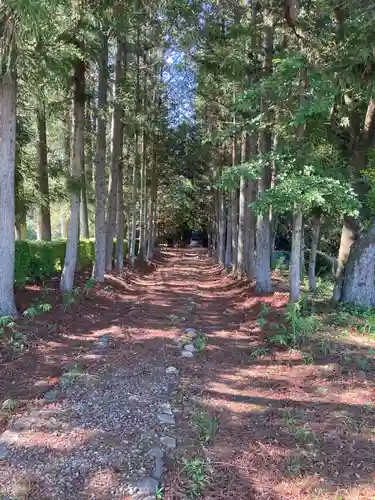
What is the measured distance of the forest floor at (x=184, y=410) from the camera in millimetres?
3156

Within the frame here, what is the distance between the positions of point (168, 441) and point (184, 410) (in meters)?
0.71

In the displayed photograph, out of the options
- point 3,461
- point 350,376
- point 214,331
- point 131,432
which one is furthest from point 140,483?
point 214,331

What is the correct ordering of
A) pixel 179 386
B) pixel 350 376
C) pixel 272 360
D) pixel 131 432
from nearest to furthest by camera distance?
pixel 131 432, pixel 179 386, pixel 350 376, pixel 272 360

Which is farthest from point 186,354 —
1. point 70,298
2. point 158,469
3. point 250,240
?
point 250,240

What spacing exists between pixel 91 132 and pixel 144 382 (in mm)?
12228

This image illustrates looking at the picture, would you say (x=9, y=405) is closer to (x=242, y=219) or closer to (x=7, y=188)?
(x=7, y=188)

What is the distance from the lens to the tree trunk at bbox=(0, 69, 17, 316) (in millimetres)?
7027

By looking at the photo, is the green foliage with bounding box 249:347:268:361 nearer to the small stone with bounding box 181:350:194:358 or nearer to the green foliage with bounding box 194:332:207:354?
the green foliage with bounding box 194:332:207:354

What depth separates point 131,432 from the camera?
3752 millimetres

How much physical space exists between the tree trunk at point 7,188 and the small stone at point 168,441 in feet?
15.1

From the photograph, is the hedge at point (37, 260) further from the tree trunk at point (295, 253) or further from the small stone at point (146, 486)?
the small stone at point (146, 486)

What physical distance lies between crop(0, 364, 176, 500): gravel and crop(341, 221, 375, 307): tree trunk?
5297 millimetres

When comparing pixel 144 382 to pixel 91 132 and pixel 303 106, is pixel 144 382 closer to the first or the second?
pixel 303 106

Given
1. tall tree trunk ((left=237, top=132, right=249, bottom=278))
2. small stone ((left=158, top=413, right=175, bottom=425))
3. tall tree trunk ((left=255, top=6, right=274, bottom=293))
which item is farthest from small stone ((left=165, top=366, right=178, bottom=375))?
tall tree trunk ((left=237, top=132, right=249, bottom=278))
